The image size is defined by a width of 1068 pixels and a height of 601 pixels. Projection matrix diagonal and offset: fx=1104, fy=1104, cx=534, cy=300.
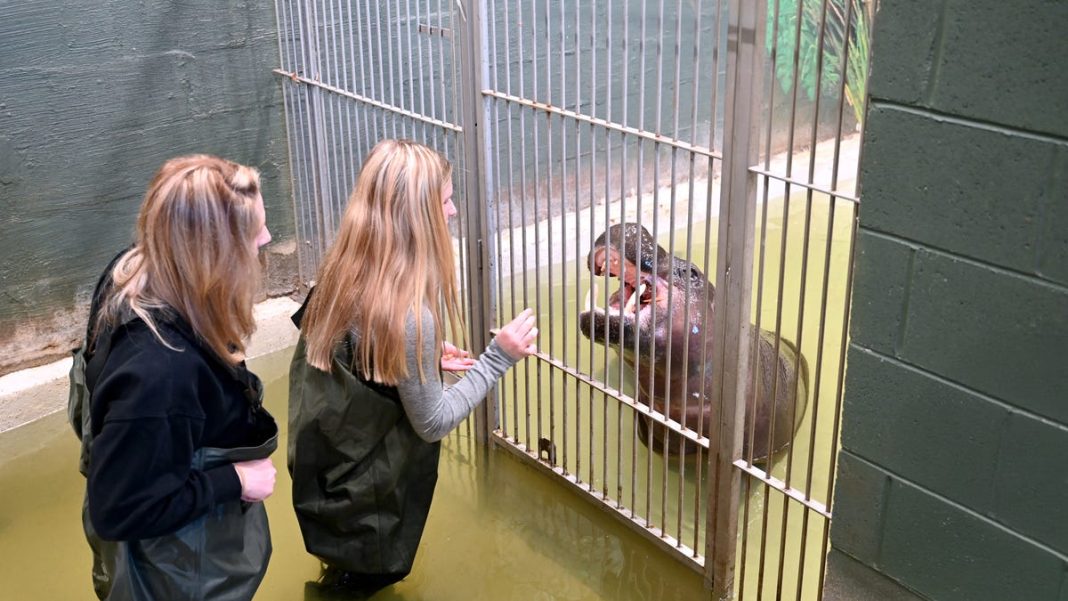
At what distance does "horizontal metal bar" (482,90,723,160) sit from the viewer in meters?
2.94

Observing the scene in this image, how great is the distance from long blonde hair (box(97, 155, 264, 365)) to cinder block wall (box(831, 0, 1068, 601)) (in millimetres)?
1273

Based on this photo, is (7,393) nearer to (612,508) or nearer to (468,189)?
(468,189)

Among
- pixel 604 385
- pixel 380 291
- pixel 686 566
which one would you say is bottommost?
pixel 686 566

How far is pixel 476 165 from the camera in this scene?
12.3 ft

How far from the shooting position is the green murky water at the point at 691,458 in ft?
10.3

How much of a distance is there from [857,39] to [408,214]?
4.84 m

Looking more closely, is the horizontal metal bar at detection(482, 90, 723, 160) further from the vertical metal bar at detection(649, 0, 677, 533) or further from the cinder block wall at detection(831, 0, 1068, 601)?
the cinder block wall at detection(831, 0, 1068, 601)

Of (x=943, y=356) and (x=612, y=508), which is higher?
(x=943, y=356)

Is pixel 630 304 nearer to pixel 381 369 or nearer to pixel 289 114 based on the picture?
pixel 381 369

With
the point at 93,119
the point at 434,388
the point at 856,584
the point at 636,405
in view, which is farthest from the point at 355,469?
the point at 93,119

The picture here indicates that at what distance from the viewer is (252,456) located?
248cm

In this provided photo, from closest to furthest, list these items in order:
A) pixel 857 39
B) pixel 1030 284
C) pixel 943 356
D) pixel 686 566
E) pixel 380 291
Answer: pixel 1030 284 → pixel 943 356 → pixel 380 291 → pixel 686 566 → pixel 857 39

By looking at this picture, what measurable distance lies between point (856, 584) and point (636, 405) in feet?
3.78

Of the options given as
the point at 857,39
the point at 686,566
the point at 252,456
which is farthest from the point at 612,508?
the point at 857,39
